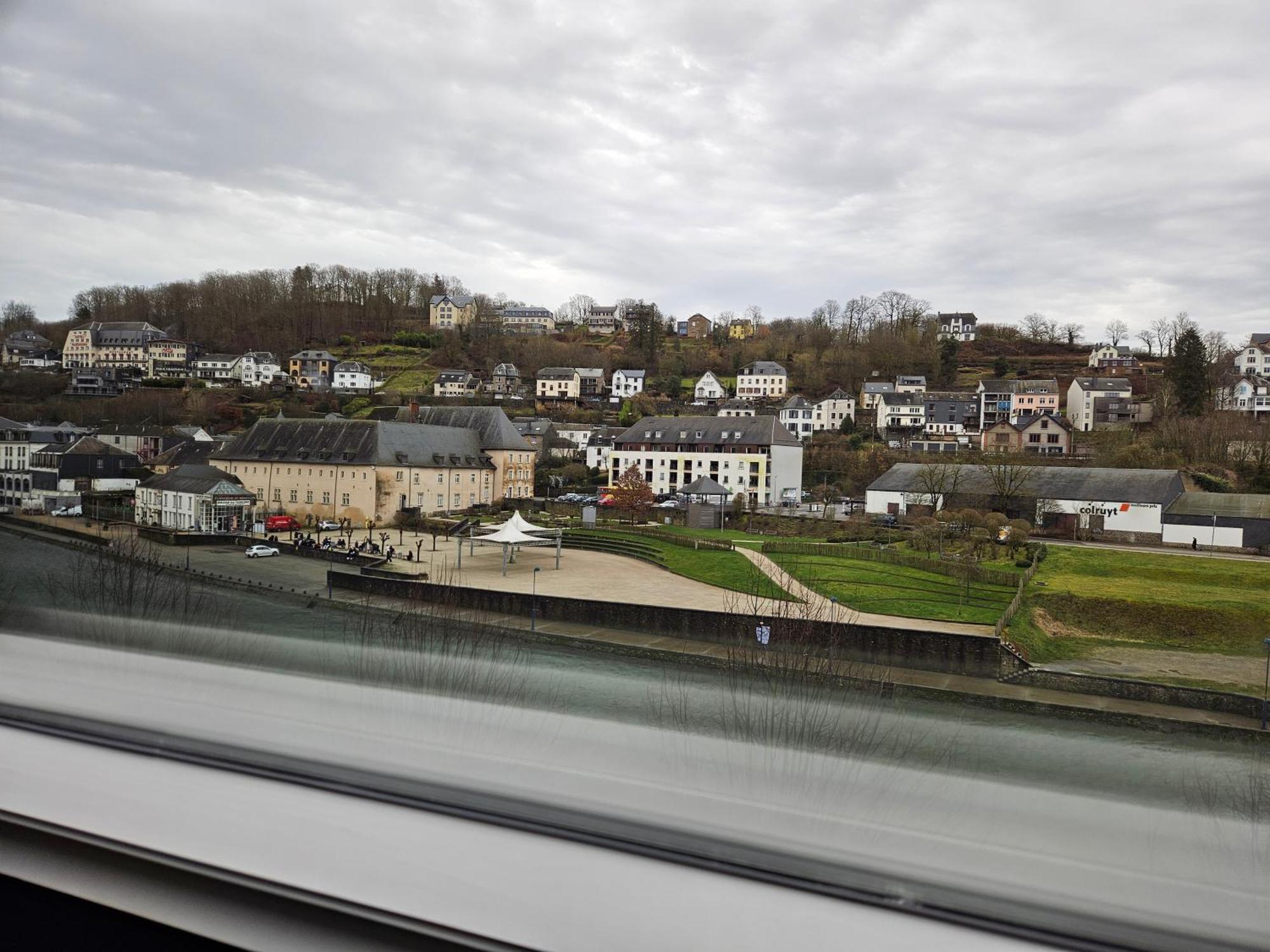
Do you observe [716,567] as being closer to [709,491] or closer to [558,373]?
[558,373]

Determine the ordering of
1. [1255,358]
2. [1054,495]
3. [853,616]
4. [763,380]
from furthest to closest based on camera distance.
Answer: [853,616] → [1054,495] → [763,380] → [1255,358]

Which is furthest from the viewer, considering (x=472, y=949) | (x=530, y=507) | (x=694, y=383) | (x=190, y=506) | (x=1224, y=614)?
(x=530, y=507)

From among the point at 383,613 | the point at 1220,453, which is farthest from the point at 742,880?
the point at 1220,453

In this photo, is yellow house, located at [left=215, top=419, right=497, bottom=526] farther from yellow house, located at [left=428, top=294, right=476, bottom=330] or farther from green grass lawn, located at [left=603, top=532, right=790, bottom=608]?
green grass lawn, located at [left=603, top=532, right=790, bottom=608]

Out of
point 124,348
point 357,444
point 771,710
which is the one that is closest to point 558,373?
point 357,444

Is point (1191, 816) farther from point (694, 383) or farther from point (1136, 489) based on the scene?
point (694, 383)

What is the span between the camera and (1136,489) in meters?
2.89

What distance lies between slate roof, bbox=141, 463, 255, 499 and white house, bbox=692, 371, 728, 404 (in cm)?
203

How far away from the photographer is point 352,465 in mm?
4273

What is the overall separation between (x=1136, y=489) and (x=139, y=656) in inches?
120

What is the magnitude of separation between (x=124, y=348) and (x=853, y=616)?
483cm

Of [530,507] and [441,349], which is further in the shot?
[530,507]

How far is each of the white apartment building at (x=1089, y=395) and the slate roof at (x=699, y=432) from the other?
385cm

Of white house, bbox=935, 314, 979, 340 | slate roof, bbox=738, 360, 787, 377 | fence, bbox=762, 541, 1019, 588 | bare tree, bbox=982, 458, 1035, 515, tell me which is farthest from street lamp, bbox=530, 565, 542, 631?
fence, bbox=762, 541, 1019, 588
